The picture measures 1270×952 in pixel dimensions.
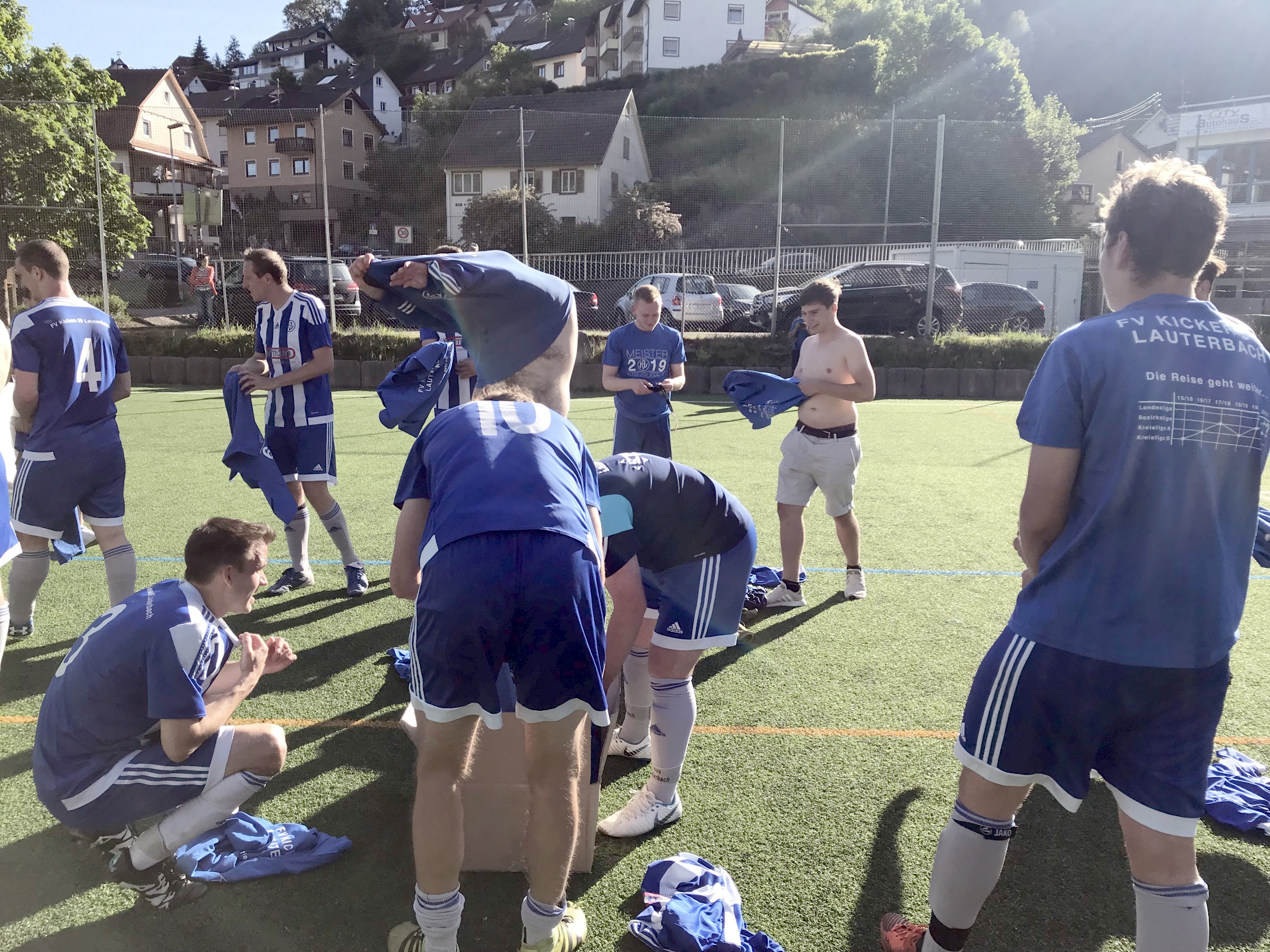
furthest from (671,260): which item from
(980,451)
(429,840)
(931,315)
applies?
(429,840)

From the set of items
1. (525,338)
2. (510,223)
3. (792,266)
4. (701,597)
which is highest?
(510,223)

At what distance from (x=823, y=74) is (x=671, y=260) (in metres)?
25.6

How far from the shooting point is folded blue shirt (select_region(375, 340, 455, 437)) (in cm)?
389

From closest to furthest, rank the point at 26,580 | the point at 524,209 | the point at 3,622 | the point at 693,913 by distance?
the point at 693,913, the point at 3,622, the point at 26,580, the point at 524,209

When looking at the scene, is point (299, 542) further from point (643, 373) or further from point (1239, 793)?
point (1239, 793)

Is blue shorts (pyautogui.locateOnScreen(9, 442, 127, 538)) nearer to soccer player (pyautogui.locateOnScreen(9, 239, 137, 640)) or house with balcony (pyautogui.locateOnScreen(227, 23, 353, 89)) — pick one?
soccer player (pyautogui.locateOnScreen(9, 239, 137, 640))

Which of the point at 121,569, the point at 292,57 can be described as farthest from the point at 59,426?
the point at 292,57

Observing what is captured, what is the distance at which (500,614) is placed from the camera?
1.77 meters

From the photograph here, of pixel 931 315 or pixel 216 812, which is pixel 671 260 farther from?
pixel 216 812

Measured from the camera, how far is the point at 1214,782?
2.96m

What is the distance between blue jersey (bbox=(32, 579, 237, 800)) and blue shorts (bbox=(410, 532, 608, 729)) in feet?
2.47

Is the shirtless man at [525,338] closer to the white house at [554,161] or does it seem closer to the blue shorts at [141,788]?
the blue shorts at [141,788]

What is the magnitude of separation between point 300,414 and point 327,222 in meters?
12.9

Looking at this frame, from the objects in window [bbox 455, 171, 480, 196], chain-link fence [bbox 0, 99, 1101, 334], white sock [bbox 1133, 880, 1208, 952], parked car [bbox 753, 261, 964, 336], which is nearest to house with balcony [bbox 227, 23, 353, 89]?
chain-link fence [bbox 0, 99, 1101, 334]
